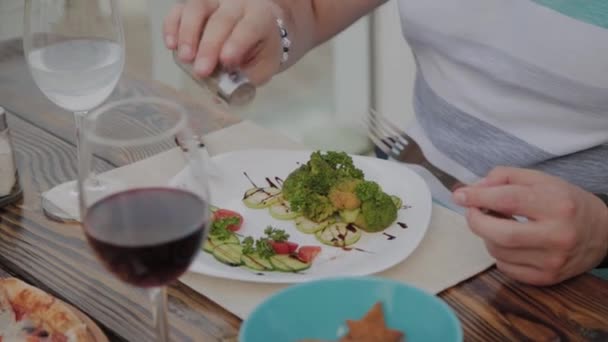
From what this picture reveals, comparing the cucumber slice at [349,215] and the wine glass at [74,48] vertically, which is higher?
the wine glass at [74,48]

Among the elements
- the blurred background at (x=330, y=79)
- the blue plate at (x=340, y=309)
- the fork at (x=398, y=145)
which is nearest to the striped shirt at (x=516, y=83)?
the fork at (x=398, y=145)

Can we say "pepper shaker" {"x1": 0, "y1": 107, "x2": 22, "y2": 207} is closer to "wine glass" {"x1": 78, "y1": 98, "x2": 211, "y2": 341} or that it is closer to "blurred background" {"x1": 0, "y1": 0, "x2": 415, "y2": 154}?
"wine glass" {"x1": 78, "y1": 98, "x2": 211, "y2": 341}

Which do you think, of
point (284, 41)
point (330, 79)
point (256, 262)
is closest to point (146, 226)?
point (256, 262)

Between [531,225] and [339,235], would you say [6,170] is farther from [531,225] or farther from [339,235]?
[531,225]

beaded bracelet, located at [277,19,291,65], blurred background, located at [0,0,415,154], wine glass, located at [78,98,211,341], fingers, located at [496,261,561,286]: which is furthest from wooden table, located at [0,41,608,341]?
blurred background, located at [0,0,415,154]

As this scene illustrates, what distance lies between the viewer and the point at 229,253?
0.93m

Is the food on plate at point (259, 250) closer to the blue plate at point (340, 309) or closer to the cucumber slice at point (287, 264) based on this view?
the cucumber slice at point (287, 264)

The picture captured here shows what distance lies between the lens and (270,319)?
0.72m

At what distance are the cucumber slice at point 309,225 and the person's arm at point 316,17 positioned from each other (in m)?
0.33

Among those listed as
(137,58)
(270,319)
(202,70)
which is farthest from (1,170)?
(137,58)

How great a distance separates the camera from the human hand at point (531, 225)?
0.86 m

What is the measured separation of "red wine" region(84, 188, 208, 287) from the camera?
0.61 meters

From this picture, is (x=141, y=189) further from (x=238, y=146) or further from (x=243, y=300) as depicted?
(x=238, y=146)

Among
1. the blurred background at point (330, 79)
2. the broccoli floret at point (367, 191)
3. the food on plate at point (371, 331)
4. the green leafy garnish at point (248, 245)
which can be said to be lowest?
the blurred background at point (330, 79)
